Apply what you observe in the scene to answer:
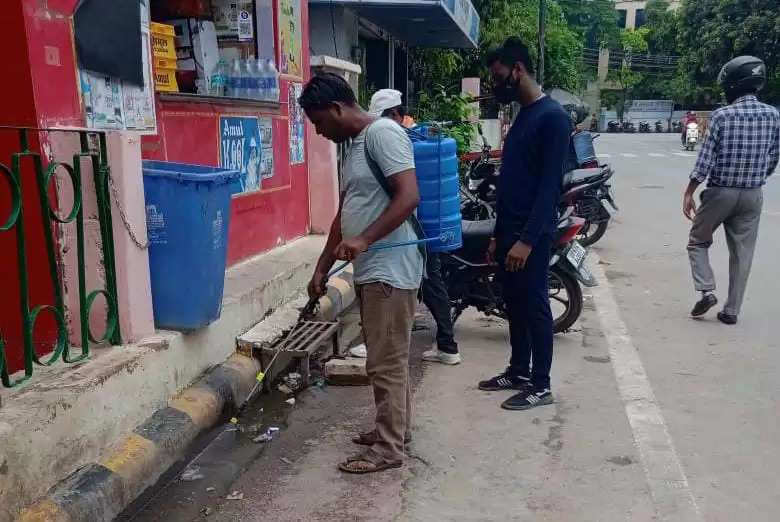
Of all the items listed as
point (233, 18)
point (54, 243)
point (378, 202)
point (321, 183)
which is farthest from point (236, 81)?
point (378, 202)

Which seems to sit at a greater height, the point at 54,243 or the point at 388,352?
the point at 54,243

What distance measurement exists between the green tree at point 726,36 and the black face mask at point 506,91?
1186 inches

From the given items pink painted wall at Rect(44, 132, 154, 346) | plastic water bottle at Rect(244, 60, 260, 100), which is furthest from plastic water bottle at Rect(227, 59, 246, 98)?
pink painted wall at Rect(44, 132, 154, 346)

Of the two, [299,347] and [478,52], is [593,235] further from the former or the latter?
[478,52]

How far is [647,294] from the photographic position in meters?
6.16

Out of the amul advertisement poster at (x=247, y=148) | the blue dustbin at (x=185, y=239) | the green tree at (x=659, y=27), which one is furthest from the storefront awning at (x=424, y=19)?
the green tree at (x=659, y=27)

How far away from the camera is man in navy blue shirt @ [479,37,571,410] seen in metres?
3.39

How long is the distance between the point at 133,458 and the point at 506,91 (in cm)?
241

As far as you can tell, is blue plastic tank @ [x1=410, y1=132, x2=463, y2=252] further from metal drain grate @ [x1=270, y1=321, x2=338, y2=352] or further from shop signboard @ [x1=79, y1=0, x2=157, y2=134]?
shop signboard @ [x1=79, y1=0, x2=157, y2=134]

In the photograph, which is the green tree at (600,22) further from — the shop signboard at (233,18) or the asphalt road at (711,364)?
the shop signboard at (233,18)

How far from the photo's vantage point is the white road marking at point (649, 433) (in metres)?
2.80

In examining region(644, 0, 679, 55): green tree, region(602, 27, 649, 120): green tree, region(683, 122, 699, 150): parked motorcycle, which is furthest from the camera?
region(602, 27, 649, 120): green tree

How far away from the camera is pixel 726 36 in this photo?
30922 mm

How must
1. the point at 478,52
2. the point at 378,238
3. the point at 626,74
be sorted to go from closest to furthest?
the point at 378,238 < the point at 478,52 < the point at 626,74
